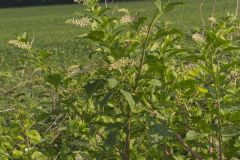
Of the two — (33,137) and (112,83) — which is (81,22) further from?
(33,137)

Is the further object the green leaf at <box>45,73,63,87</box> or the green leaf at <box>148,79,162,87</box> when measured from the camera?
the green leaf at <box>45,73,63,87</box>

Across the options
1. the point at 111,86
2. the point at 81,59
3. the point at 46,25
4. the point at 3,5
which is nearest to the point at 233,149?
the point at 111,86

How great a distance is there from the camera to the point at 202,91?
4.90 feet

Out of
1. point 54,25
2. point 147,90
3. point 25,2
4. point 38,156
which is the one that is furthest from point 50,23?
point 147,90

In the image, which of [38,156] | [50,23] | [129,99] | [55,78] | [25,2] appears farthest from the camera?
[25,2]

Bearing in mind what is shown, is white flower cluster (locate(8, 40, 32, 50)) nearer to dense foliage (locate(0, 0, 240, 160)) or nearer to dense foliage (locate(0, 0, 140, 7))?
dense foliage (locate(0, 0, 240, 160))

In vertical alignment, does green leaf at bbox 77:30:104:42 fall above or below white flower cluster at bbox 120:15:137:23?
below

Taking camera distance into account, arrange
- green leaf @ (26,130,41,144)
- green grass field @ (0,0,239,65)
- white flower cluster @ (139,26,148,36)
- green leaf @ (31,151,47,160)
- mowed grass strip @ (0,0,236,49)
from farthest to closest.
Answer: mowed grass strip @ (0,0,236,49), green grass field @ (0,0,239,65), green leaf @ (26,130,41,144), green leaf @ (31,151,47,160), white flower cluster @ (139,26,148,36)

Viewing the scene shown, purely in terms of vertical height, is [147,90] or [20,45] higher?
[20,45]

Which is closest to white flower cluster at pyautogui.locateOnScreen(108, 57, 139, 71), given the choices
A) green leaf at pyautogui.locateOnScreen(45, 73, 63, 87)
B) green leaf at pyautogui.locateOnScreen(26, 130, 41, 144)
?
green leaf at pyautogui.locateOnScreen(45, 73, 63, 87)

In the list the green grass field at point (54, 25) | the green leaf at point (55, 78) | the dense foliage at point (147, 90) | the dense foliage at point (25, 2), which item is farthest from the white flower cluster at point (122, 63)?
the dense foliage at point (25, 2)

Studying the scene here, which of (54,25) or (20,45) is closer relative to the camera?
(20,45)

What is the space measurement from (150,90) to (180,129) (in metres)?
0.14

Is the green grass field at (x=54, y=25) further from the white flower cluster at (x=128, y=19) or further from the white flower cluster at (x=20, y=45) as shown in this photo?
the white flower cluster at (x=128, y=19)
